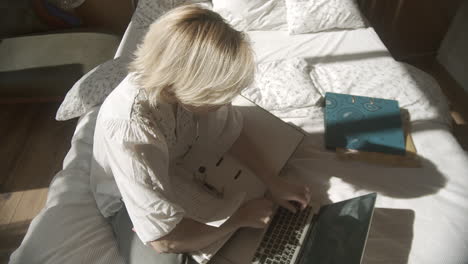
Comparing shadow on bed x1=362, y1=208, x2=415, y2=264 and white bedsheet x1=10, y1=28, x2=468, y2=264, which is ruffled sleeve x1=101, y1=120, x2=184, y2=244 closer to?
white bedsheet x1=10, y1=28, x2=468, y2=264

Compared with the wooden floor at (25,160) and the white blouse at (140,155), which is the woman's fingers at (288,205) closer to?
the white blouse at (140,155)

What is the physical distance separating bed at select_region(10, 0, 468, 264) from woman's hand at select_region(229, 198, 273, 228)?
0.67ft

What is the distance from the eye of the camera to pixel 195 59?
71 cm

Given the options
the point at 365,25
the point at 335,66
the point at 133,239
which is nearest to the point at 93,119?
the point at 133,239

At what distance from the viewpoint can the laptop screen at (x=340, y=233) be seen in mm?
831

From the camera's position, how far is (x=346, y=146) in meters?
1.21

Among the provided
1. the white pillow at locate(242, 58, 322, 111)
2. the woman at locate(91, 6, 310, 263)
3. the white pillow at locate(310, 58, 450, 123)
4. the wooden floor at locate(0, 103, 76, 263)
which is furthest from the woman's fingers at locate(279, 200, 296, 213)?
the wooden floor at locate(0, 103, 76, 263)

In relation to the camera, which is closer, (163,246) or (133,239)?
(163,246)

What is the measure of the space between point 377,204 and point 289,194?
313 millimetres

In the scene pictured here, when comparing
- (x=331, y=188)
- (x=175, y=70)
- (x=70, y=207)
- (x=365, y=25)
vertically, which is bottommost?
(x=70, y=207)

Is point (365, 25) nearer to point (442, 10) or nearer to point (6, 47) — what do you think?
point (442, 10)

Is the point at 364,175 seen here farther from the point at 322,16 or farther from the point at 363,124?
the point at 322,16

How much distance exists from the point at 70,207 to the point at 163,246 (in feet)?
1.53

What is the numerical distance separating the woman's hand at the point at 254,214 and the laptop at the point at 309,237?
0.14 ft
